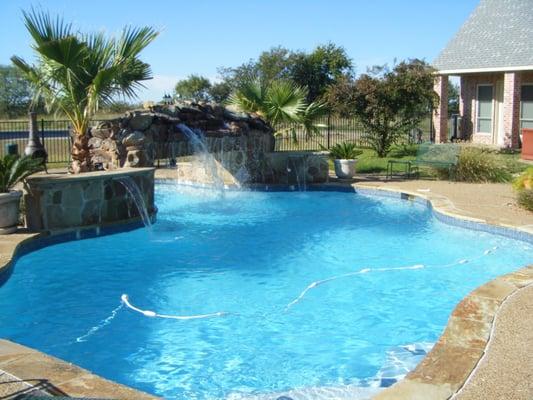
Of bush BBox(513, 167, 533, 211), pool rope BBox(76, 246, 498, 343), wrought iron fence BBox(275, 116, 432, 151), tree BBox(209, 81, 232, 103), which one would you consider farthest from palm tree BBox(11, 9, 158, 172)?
tree BBox(209, 81, 232, 103)

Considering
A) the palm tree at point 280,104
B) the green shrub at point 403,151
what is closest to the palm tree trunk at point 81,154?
the palm tree at point 280,104

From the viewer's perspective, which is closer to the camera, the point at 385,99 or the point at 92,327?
the point at 92,327

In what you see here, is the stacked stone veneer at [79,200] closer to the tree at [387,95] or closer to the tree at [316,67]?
the tree at [387,95]

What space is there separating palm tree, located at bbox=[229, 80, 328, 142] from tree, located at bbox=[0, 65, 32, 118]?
4013cm

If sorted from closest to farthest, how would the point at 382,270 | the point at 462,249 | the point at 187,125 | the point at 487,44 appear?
the point at 382,270, the point at 462,249, the point at 187,125, the point at 487,44

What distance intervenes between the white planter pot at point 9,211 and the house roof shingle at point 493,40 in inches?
695

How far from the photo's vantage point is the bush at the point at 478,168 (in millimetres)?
14836

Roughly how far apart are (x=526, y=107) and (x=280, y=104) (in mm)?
10051

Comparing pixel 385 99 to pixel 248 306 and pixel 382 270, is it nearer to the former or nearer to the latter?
pixel 382 270

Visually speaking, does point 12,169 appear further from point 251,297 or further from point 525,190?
point 525,190

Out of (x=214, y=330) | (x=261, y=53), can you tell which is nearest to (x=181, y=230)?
(x=214, y=330)

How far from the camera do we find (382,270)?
8.27 m

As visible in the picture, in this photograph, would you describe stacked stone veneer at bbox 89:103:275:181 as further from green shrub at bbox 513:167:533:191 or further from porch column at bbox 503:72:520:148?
porch column at bbox 503:72:520:148

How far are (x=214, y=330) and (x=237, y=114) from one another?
431 inches
